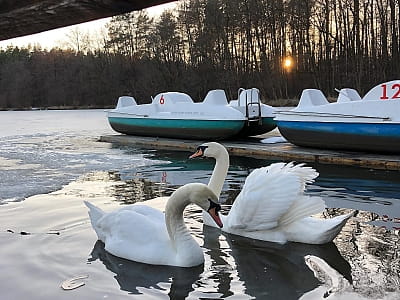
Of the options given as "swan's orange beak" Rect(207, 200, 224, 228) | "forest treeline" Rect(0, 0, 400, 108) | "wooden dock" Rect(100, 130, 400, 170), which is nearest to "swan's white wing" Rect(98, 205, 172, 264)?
"swan's orange beak" Rect(207, 200, 224, 228)

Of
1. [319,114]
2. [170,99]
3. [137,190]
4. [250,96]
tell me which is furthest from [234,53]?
[137,190]

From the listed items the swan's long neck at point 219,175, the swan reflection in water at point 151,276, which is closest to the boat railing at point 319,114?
the swan's long neck at point 219,175

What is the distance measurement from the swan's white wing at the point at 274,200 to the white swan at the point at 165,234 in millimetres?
638

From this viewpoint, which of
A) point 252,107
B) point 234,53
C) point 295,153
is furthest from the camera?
point 234,53

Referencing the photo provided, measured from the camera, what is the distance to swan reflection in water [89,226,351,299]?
3.92 meters

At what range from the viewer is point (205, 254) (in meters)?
4.80

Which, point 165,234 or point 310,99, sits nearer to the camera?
point 165,234

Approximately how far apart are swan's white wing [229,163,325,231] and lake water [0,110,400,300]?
0.25 m

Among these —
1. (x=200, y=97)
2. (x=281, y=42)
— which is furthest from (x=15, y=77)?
(x=281, y=42)

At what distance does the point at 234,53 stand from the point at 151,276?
36125 millimetres

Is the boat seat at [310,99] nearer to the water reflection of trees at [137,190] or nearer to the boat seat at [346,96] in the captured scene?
the boat seat at [346,96]

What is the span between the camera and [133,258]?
4484 millimetres

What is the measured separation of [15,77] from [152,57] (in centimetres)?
2147

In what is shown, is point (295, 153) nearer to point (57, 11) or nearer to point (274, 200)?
point (274, 200)
